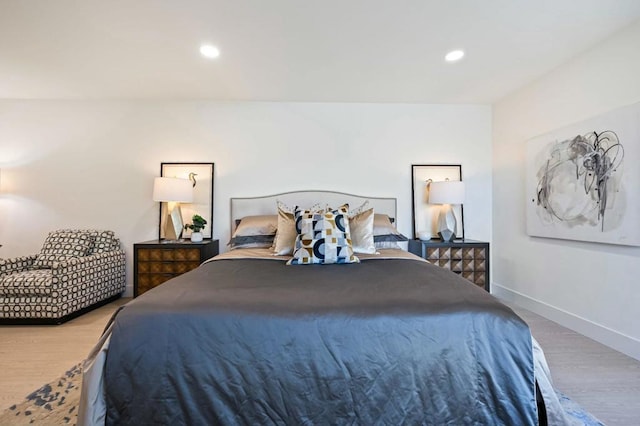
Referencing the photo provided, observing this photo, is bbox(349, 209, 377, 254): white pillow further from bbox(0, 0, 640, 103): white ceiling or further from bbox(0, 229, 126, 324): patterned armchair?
bbox(0, 229, 126, 324): patterned armchair

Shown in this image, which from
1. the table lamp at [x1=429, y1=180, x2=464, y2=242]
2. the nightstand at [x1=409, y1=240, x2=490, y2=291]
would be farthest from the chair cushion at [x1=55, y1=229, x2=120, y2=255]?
the table lamp at [x1=429, y1=180, x2=464, y2=242]

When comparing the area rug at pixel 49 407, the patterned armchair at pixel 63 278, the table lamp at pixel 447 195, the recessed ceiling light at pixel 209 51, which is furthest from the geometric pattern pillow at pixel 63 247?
the table lamp at pixel 447 195

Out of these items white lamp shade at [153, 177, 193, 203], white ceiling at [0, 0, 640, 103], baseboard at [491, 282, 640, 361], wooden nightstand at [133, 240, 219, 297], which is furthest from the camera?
white lamp shade at [153, 177, 193, 203]

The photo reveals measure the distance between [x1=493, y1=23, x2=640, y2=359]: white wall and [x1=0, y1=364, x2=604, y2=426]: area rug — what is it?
1.12m

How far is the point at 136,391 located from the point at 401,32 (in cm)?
275

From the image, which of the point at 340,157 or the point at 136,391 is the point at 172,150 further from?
the point at 136,391

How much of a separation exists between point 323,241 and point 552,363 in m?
→ 1.86

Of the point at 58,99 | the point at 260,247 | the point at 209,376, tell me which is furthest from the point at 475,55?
the point at 58,99

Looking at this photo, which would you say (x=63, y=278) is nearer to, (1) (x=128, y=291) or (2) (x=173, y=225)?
(1) (x=128, y=291)

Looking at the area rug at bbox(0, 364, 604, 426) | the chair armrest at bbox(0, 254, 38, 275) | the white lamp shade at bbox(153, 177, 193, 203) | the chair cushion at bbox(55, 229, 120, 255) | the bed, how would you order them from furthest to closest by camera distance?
the chair cushion at bbox(55, 229, 120, 255), the white lamp shade at bbox(153, 177, 193, 203), the chair armrest at bbox(0, 254, 38, 275), the area rug at bbox(0, 364, 604, 426), the bed

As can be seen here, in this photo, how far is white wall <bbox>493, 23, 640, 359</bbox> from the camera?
2.24 meters

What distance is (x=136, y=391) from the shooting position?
3.90ft

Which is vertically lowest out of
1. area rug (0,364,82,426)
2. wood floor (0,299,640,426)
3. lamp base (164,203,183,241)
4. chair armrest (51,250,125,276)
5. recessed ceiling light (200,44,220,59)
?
area rug (0,364,82,426)

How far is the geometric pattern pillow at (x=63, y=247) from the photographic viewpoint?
10.4 feet
